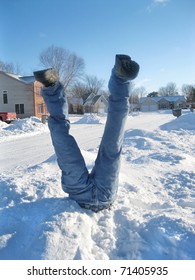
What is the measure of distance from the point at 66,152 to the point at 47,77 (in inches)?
27.4

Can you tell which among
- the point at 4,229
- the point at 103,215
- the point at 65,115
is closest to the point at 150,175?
the point at 103,215

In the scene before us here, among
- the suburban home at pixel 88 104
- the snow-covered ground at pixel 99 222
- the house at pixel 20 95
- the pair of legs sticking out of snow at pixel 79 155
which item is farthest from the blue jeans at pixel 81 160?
the suburban home at pixel 88 104

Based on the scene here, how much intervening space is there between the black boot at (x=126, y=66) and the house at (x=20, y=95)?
33.4 m

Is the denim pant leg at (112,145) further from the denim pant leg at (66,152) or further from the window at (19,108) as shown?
the window at (19,108)

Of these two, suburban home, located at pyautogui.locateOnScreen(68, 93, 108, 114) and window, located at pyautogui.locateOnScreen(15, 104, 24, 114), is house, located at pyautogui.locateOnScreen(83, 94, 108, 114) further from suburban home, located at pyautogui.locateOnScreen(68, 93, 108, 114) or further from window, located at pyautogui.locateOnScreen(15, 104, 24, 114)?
window, located at pyautogui.locateOnScreen(15, 104, 24, 114)

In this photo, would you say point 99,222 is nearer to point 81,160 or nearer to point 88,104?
point 81,160

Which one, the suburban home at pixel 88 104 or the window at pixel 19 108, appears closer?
the window at pixel 19 108

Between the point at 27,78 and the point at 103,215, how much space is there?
3538 centimetres

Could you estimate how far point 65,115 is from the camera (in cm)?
270

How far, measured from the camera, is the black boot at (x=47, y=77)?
8.02ft

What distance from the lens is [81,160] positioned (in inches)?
108

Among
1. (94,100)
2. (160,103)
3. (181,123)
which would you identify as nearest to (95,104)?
(94,100)

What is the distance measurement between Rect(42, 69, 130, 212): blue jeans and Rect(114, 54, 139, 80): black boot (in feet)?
1.09
